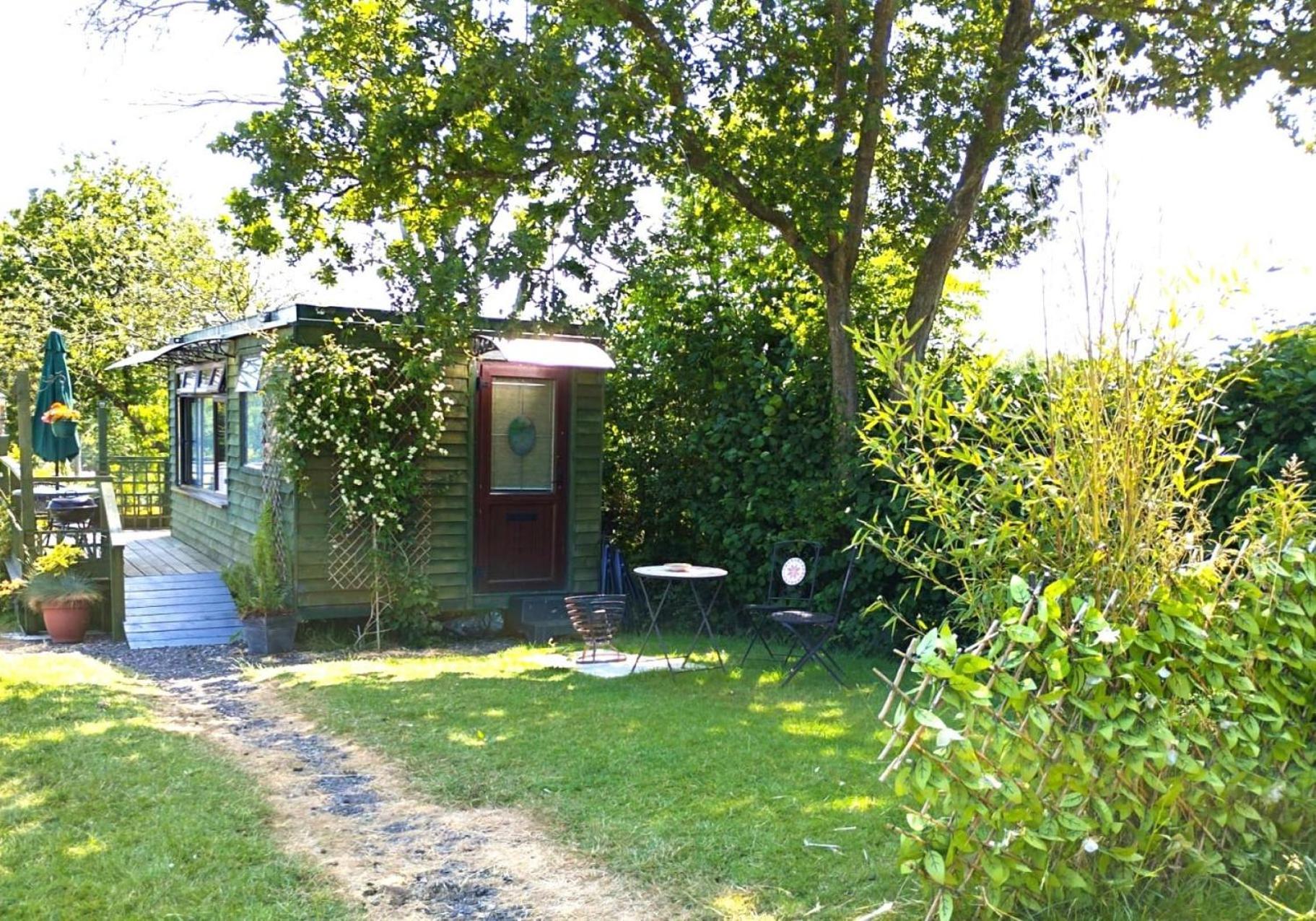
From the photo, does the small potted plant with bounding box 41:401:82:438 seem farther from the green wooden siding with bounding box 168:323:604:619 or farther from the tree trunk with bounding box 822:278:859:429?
the tree trunk with bounding box 822:278:859:429

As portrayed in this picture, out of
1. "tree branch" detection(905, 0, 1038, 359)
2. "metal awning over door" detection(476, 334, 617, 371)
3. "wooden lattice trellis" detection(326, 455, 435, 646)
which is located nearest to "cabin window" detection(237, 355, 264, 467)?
"wooden lattice trellis" detection(326, 455, 435, 646)

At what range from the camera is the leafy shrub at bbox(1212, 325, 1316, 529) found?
5.45 m

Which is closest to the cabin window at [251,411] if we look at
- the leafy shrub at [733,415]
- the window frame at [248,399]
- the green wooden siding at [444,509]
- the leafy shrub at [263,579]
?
the window frame at [248,399]

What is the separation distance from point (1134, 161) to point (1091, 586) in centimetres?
129

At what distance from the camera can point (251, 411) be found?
32.0ft

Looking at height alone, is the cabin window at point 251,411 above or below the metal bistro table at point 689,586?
above

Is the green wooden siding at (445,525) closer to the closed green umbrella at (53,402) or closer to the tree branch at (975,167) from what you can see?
the closed green umbrella at (53,402)

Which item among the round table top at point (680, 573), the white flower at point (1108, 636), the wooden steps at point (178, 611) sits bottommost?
the wooden steps at point (178, 611)

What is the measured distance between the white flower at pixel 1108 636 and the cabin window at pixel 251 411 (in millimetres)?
7581

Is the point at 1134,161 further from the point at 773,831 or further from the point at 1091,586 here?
the point at 773,831

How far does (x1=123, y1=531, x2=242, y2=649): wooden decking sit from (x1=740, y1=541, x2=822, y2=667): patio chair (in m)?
4.31

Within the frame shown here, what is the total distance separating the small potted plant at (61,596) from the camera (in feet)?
27.7

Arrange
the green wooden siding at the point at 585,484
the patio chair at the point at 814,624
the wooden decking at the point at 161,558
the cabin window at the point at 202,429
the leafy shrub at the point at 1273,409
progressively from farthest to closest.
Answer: the cabin window at the point at 202,429, the wooden decking at the point at 161,558, the green wooden siding at the point at 585,484, the patio chair at the point at 814,624, the leafy shrub at the point at 1273,409

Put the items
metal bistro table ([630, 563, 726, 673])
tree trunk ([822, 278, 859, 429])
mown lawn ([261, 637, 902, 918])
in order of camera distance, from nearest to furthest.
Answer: mown lawn ([261, 637, 902, 918])
metal bistro table ([630, 563, 726, 673])
tree trunk ([822, 278, 859, 429])
